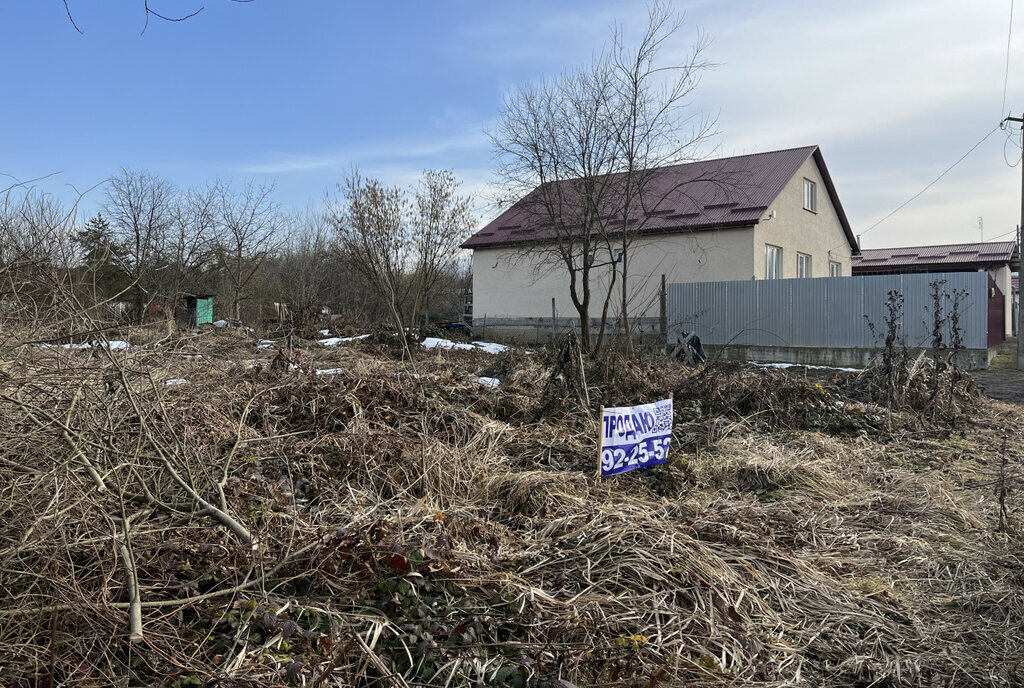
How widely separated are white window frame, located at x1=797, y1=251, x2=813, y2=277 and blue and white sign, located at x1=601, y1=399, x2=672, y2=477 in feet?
62.1

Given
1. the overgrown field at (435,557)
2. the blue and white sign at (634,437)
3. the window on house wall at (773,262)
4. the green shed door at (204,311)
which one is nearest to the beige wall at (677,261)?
the window on house wall at (773,262)

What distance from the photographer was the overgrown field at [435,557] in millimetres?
2473

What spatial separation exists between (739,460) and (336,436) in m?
2.90

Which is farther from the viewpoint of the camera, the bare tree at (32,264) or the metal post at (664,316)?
the metal post at (664,316)

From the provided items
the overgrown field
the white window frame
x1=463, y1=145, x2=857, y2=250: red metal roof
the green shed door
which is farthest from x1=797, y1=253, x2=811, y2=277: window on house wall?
the overgrown field

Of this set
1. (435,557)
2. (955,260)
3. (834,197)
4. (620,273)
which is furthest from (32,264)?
(955,260)

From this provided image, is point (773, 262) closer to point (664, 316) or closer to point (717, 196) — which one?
point (717, 196)

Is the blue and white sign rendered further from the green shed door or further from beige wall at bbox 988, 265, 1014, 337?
beige wall at bbox 988, 265, 1014, 337

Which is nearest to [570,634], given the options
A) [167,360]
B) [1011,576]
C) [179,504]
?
[179,504]

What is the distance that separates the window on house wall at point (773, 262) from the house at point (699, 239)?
0.09 ft

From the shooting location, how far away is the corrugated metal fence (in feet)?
50.9

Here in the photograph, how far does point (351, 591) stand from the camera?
9.25 feet

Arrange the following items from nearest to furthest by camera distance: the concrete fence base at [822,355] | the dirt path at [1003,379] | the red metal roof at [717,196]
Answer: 1. the dirt path at [1003,379]
2. the concrete fence base at [822,355]
3. the red metal roof at [717,196]

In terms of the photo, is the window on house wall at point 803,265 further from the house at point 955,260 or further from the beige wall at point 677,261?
the house at point 955,260
